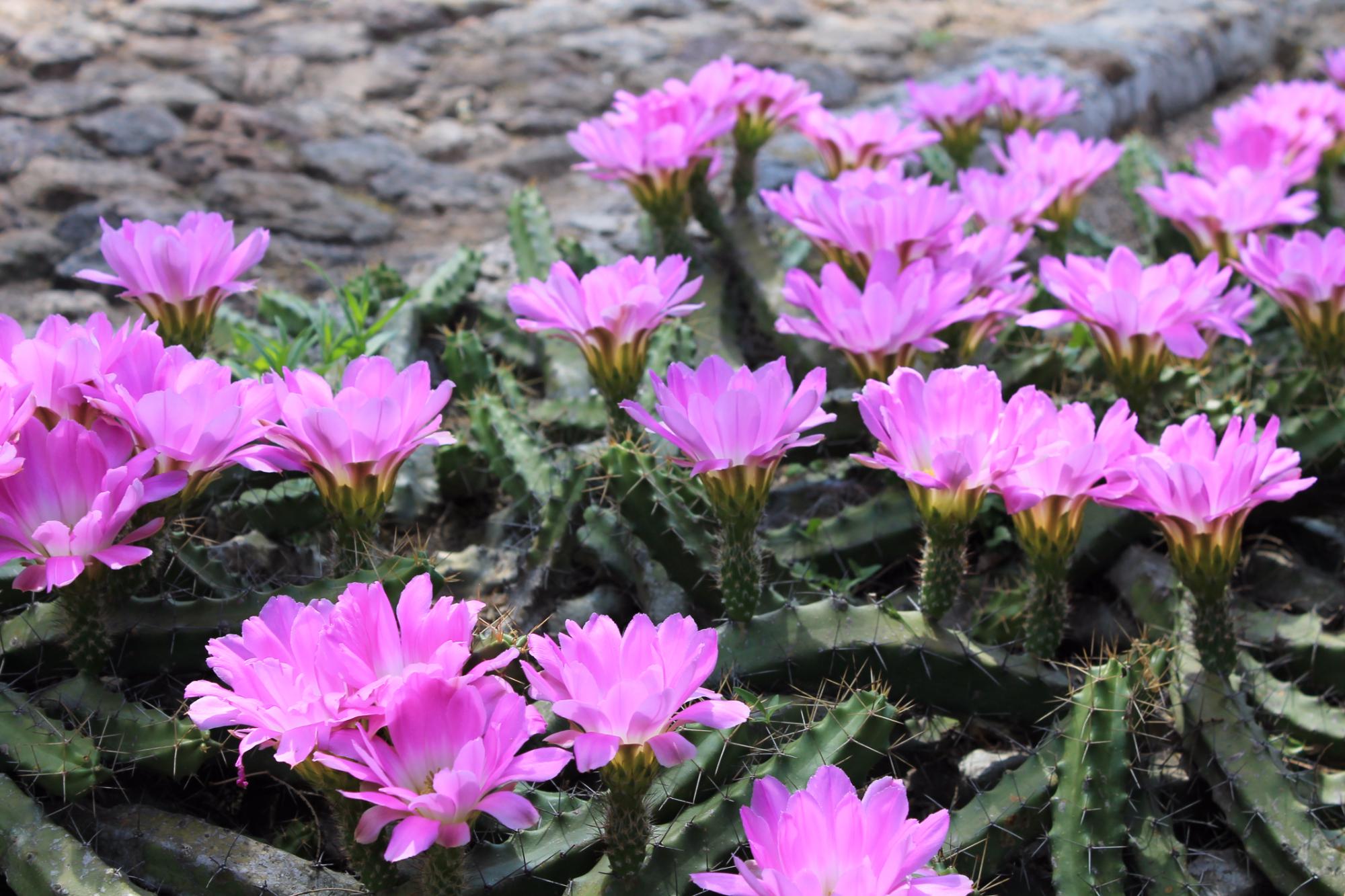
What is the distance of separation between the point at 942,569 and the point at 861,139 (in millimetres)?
1416

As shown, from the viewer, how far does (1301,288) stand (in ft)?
7.53

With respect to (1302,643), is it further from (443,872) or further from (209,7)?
(209,7)

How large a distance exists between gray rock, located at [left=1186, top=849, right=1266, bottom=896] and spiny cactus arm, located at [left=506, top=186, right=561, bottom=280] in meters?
1.84

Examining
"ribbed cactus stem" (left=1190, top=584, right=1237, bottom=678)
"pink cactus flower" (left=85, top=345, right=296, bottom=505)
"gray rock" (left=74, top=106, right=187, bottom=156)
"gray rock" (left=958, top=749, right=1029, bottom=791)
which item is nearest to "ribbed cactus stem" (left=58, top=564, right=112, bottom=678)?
"pink cactus flower" (left=85, top=345, right=296, bottom=505)

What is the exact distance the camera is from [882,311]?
79.0 inches

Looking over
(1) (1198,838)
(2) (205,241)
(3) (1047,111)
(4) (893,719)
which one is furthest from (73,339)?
(3) (1047,111)

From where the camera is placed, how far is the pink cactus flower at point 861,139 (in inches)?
114

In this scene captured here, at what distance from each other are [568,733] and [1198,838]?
1.19m

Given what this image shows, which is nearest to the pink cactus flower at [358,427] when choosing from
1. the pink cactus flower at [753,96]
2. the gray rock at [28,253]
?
the pink cactus flower at [753,96]

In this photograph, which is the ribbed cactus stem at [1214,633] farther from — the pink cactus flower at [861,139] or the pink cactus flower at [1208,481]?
the pink cactus flower at [861,139]

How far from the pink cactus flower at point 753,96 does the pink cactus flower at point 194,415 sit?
1.46 meters

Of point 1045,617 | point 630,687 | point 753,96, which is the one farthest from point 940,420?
point 753,96

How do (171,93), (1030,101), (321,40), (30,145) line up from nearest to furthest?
(1030,101)
(30,145)
(171,93)
(321,40)

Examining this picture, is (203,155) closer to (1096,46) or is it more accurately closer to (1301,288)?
(1301,288)
